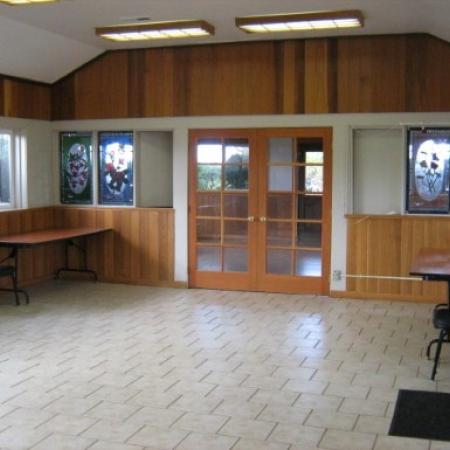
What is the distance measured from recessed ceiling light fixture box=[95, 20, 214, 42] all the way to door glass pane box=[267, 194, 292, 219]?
80.0 inches

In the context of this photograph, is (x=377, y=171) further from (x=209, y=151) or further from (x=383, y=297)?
(x=209, y=151)

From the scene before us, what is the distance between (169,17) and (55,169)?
3.16 m

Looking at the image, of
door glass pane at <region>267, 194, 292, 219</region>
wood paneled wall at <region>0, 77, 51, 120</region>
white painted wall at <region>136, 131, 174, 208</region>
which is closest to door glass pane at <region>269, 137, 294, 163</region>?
door glass pane at <region>267, 194, 292, 219</region>

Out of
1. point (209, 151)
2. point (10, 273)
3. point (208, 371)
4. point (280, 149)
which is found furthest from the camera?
point (209, 151)

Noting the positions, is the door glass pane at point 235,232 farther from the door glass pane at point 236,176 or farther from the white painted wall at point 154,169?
the white painted wall at point 154,169

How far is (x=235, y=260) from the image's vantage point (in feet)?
27.6

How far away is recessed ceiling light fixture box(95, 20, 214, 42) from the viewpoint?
6.92m

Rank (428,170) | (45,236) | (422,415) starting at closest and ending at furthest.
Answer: (422,415)
(428,170)
(45,236)

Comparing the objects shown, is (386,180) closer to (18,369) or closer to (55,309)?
(55,309)

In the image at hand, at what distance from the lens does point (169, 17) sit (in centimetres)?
680

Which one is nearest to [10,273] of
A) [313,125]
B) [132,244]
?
[132,244]

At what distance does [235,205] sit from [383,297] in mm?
2003

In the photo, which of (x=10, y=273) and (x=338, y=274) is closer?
(x=10, y=273)

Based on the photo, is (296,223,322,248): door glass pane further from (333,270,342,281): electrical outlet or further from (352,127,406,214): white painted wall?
(352,127,406,214): white painted wall
